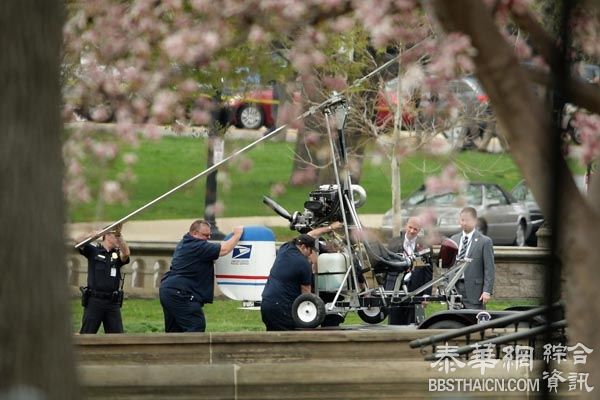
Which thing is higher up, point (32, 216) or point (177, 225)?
point (177, 225)

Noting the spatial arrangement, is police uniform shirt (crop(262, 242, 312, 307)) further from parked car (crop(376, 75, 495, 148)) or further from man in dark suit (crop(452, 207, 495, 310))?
parked car (crop(376, 75, 495, 148))

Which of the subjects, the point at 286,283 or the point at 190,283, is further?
the point at 286,283

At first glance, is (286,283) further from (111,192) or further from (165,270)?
(165,270)

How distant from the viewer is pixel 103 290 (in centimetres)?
1373

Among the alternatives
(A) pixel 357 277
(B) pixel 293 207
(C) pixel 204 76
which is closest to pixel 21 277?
(C) pixel 204 76

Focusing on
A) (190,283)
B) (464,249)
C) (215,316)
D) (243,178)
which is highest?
(243,178)

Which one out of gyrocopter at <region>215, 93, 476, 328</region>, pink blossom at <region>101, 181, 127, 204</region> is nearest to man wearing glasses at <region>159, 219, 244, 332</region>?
gyrocopter at <region>215, 93, 476, 328</region>

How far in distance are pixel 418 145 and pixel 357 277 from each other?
6907 millimetres

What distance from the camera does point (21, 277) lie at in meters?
4.99

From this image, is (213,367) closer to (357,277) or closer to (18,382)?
(18,382)

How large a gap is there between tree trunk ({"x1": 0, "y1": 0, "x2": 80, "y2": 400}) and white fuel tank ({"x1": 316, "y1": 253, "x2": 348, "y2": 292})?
31.3 feet

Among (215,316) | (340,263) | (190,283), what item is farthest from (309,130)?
(190,283)

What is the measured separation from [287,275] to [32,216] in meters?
8.65

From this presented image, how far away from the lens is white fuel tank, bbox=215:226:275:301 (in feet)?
49.5
